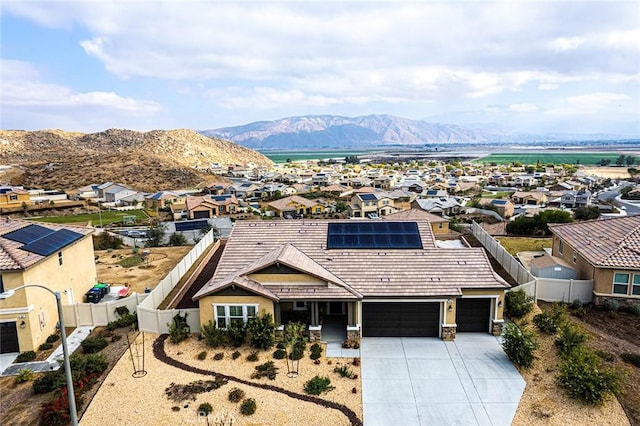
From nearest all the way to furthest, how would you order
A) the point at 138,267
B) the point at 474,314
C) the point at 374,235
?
the point at 474,314
the point at 374,235
the point at 138,267

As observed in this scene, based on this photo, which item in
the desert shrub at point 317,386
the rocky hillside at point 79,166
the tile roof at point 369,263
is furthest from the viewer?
the rocky hillside at point 79,166

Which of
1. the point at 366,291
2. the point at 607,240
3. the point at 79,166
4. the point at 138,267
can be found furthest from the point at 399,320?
the point at 79,166

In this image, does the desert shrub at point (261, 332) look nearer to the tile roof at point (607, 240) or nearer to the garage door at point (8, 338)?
the garage door at point (8, 338)

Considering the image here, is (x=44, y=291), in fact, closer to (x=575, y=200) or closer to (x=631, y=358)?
(x=631, y=358)

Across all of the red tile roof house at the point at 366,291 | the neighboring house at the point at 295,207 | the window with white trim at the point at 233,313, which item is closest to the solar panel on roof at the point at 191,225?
the neighboring house at the point at 295,207

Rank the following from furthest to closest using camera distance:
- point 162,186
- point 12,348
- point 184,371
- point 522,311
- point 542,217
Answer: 1. point 162,186
2. point 542,217
3. point 522,311
4. point 12,348
5. point 184,371

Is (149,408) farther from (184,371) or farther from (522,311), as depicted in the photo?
(522,311)

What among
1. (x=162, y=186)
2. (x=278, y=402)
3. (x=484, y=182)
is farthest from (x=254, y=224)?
(x=484, y=182)
